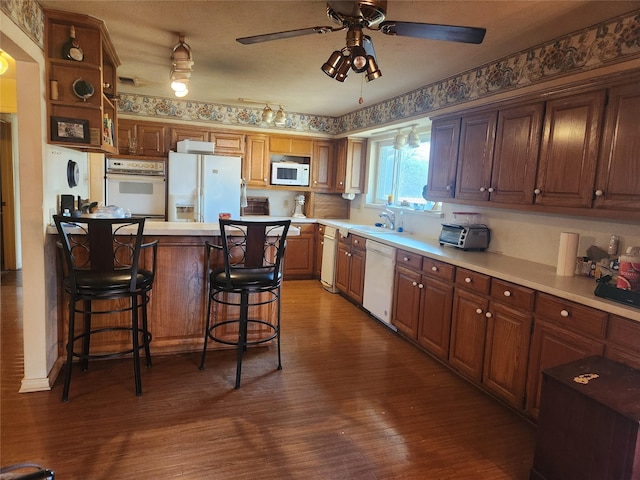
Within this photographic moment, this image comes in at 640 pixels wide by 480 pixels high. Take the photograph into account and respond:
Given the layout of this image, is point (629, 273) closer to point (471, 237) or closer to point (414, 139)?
point (471, 237)

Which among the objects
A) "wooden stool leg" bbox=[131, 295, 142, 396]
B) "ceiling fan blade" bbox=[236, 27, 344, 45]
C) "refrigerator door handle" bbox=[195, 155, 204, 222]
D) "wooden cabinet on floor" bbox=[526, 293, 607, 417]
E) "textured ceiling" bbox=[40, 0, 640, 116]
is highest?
"textured ceiling" bbox=[40, 0, 640, 116]

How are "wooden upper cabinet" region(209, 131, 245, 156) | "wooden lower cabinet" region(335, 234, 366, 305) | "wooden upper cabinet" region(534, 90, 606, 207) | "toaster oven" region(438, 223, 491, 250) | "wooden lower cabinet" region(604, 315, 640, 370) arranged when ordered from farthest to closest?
"wooden upper cabinet" region(209, 131, 245, 156) → "wooden lower cabinet" region(335, 234, 366, 305) → "toaster oven" region(438, 223, 491, 250) → "wooden upper cabinet" region(534, 90, 606, 207) → "wooden lower cabinet" region(604, 315, 640, 370)

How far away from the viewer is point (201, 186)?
196 inches

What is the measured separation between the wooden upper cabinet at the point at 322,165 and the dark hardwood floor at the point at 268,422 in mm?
3169

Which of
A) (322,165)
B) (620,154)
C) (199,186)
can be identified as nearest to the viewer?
(620,154)

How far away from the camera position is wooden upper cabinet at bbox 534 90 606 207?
7.50 feet

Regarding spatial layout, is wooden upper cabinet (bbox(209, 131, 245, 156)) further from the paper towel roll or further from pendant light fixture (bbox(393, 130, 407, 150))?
the paper towel roll

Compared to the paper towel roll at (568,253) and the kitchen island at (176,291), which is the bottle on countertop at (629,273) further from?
the kitchen island at (176,291)

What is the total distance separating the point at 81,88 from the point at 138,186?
2447 mm

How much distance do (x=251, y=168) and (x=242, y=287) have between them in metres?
3.25

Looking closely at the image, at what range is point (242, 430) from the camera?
2.18 metres

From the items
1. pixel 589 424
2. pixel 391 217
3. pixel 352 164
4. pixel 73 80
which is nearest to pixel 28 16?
pixel 73 80

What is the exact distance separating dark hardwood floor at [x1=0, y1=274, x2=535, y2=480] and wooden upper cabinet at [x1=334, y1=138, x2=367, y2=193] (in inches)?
116

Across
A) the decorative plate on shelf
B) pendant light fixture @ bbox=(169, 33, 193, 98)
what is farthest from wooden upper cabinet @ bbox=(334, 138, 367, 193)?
the decorative plate on shelf
